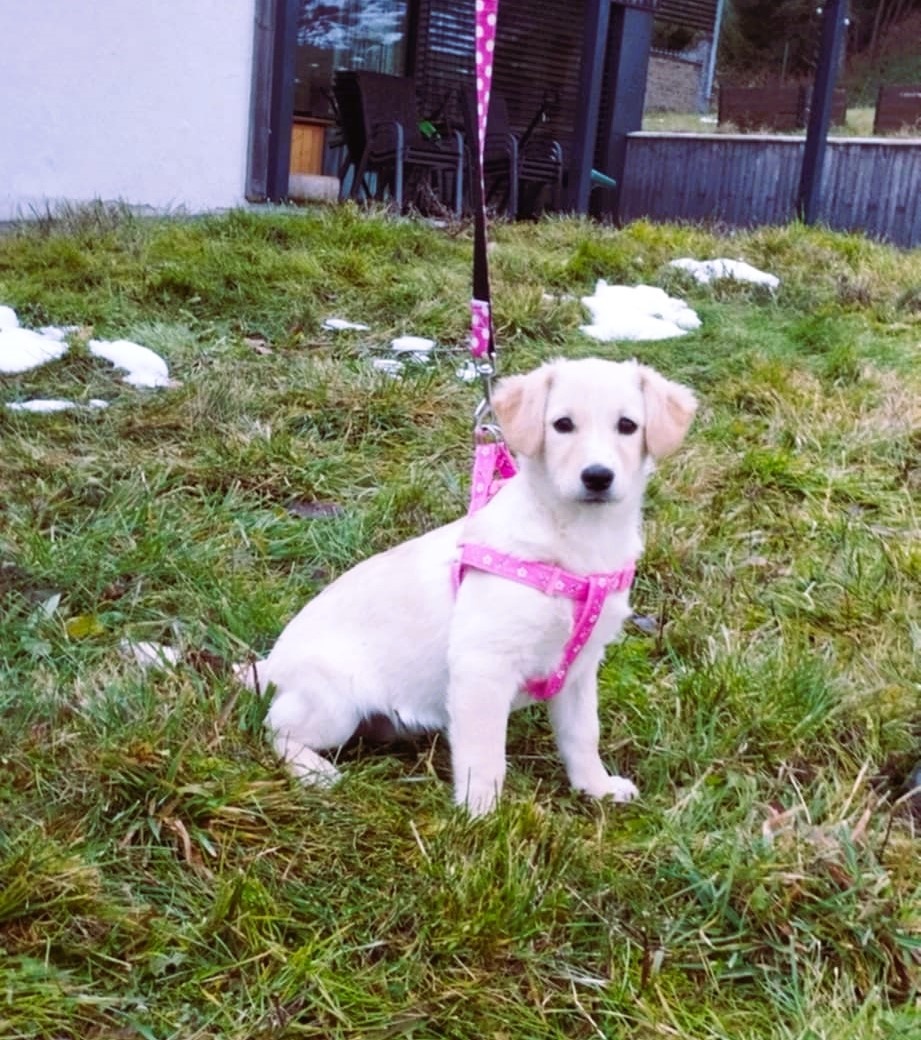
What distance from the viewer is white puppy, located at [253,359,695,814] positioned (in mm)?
2094

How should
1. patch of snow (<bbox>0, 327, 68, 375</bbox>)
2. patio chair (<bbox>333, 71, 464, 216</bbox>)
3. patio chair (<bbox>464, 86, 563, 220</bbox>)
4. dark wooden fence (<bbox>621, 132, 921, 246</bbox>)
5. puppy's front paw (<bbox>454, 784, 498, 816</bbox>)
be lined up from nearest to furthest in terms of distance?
puppy's front paw (<bbox>454, 784, 498, 816</bbox>) < patch of snow (<bbox>0, 327, 68, 375</bbox>) < patio chair (<bbox>333, 71, 464, 216</bbox>) < patio chair (<bbox>464, 86, 563, 220</bbox>) < dark wooden fence (<bbox>621, 132, 921, 246</bbox>)

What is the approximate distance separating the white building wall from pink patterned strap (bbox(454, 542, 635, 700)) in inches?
254

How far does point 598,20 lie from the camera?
34.9ft

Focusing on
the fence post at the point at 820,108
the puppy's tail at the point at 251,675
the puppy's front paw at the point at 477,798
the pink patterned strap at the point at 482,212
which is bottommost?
the puppy's front paw at the point at 477,798

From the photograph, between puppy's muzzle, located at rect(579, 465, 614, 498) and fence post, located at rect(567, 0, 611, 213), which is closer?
puppy's muzzle, located at rect(579, 465, 614, 498)

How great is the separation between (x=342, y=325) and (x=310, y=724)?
341 cm

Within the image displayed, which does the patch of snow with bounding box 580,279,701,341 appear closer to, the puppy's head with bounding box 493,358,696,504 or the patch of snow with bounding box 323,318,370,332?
the patch of snow with bounding box 323,318,370,332

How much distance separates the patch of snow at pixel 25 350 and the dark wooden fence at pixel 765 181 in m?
7.64

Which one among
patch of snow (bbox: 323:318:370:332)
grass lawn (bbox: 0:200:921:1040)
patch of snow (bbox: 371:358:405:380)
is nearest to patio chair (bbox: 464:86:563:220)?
patch of snow (bbox: 323:318:370:332)

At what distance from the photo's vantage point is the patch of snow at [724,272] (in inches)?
267

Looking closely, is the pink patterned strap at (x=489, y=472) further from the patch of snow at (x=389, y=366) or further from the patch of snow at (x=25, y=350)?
the patch of snow at (x=25, y=350)

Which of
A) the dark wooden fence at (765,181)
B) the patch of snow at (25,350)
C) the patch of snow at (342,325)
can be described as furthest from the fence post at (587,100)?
the patch of snow at (25,350)

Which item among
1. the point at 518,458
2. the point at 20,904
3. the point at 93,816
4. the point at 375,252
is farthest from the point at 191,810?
the point at 375,252

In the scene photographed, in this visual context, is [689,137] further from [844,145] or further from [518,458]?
[518,458]
